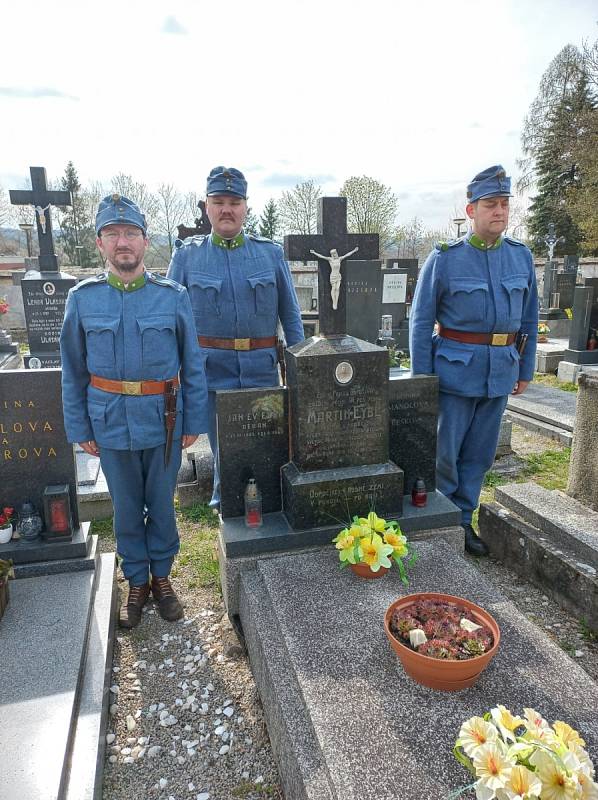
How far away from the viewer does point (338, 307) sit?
3383mm

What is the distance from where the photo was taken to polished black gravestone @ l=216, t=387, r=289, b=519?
10.6 feet

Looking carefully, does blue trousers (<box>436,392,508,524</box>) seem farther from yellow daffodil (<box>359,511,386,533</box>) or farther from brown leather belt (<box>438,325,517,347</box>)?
yellow daffodil (<box>359,511,386,533</box>)

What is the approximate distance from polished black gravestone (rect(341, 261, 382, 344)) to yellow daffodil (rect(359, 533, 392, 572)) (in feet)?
21.2

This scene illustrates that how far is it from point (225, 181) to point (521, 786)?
10.5ft

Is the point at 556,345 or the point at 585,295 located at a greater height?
the point at 585,295

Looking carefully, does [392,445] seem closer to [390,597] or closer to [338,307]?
[338,307]

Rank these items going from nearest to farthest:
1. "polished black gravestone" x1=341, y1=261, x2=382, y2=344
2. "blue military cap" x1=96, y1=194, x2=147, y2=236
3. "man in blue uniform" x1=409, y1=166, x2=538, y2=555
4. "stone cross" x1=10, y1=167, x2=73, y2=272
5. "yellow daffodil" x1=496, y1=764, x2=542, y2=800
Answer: "yellow daffodil" x1=496, y1=764, x2=542, y2=800
"blue military cap" x1=96, y1=194, x2=147, y2=236
"man in blue uniform" x1=409, y1=166, x2=538, y2=555
"stone cross" x1=10, y1=167, x2=73, y2=272
"polished black gravestone" x1=341, y1=261, x2=382, y2=344

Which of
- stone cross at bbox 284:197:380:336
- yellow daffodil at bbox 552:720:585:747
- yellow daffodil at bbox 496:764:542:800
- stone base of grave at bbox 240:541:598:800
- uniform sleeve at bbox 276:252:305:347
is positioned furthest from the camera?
uniform sleeve at bbox 276:252:305:347

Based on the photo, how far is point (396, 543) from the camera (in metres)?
2.76

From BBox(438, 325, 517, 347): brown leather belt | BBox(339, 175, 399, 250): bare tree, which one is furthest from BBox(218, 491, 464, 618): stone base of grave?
BBox(339, 175, 399, 250): bare tree

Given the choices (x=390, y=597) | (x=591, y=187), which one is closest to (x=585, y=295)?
(x=390, y=597)

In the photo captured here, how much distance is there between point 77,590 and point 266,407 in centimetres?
141

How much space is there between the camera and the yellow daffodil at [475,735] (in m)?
1.51

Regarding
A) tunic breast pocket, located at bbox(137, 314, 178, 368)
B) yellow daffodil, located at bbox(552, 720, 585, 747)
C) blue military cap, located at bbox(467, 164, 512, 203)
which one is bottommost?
yellow daffodil, located at bbox(552, 720, 585, 747)
